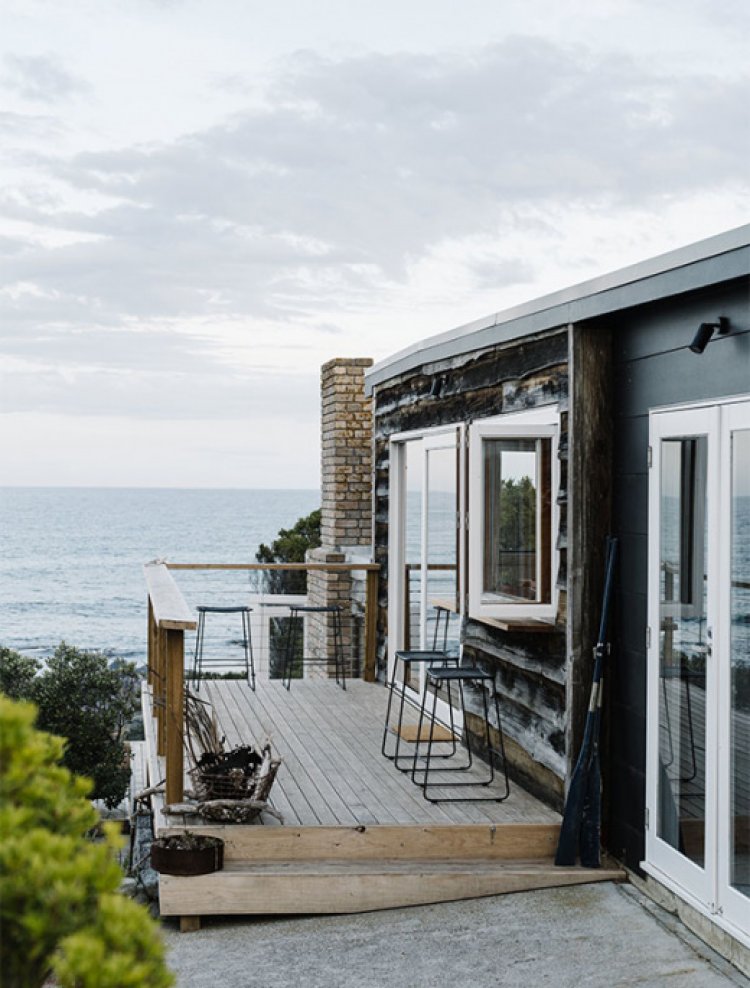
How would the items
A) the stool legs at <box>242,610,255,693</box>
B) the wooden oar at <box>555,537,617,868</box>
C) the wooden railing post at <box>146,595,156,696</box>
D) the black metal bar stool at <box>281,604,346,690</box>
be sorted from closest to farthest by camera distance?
the wooden oar at <box>555,537,617,868</box> < the wooden railing post at <box>146,595,156,696</box> < the stool legs at <box>242,610,255,693</box> < the black metal bar stool at <box>281,604,346,690</box>

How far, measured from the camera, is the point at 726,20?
10.3m

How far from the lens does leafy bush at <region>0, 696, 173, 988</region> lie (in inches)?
69.3

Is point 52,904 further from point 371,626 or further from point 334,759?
point 371,626

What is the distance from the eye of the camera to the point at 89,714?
11.7m

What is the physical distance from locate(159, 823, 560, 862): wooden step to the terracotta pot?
0.40ft

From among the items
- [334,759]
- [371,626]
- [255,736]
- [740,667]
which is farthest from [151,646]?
[740,667]

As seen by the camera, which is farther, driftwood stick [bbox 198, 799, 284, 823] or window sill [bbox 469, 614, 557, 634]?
window sill [bbox 469, 614, 557, 634]

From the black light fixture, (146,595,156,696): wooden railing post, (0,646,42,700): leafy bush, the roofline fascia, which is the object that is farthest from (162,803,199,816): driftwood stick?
(0,646,42,700): leafy bush

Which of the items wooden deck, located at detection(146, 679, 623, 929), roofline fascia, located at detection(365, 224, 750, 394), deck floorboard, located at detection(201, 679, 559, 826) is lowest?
wooden deck, located at detection(146, 679, 623, 929)

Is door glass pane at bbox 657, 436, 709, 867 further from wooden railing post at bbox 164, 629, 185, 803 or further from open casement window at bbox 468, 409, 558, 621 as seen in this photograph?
wooden railing post at bbox 164, 629, 185, 803

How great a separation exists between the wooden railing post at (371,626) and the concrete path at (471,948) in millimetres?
4570

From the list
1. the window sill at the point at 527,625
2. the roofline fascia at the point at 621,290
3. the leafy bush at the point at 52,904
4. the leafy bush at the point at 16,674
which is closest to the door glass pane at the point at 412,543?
the roofline fascia at the point at 621,290

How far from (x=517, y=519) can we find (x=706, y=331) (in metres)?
1.96

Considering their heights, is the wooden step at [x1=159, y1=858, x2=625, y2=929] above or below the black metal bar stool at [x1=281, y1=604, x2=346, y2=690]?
below
